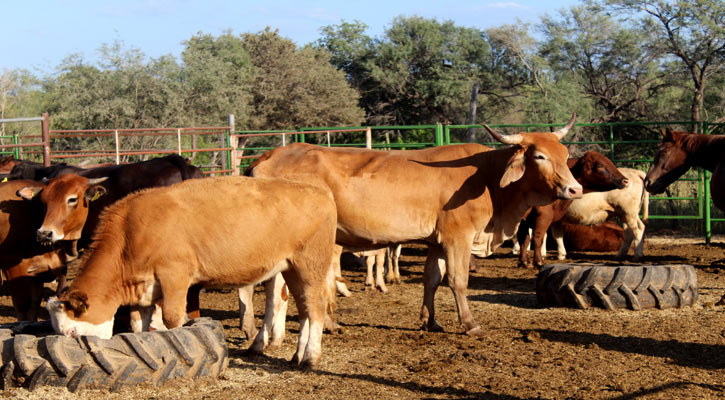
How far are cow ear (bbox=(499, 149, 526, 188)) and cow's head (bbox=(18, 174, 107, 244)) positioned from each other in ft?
12.7

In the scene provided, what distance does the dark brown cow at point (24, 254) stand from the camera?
7.30 metres

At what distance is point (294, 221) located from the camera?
551 centimetres

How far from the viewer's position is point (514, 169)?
22.9 ft

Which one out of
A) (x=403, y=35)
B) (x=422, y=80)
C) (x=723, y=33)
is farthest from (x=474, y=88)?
(x=723, y=33)

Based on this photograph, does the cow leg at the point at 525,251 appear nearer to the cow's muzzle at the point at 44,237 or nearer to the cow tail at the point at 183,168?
the cow tail at the point at 183,168

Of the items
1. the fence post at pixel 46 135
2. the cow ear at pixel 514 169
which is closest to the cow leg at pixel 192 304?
the cow ear at pixel 514 169

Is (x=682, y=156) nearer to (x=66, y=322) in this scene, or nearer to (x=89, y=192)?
(x=89, y=192)

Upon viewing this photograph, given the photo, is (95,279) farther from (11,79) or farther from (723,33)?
(11,79)

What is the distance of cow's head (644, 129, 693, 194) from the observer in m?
10.2

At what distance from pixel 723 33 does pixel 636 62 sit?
15.9ft

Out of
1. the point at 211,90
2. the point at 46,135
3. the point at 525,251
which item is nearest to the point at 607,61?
the point at 211,90

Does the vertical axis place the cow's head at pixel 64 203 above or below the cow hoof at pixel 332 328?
above

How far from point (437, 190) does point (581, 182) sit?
5110mm

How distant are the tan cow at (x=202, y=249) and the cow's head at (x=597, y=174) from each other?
21.8 ft
